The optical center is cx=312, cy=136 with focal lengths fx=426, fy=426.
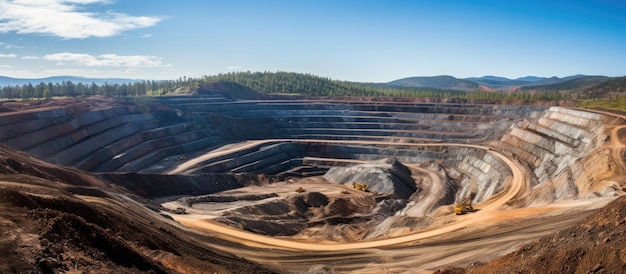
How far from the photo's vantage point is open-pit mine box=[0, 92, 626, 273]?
828 inches

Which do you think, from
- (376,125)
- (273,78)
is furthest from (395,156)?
(273,78)

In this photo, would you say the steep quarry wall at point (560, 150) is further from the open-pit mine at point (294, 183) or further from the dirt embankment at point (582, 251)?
the dirt embankment at point (582, 251)

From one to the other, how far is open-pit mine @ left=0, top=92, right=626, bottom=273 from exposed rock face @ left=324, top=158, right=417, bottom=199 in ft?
1.29

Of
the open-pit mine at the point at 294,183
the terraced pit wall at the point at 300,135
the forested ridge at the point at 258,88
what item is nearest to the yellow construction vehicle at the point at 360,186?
the open-pit mine at the point at 294,183

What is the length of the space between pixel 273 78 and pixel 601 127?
151194 millimetres

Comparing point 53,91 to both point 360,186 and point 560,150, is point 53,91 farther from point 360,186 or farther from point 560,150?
point 560,150

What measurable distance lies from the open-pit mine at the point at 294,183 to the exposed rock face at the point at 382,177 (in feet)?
1.29

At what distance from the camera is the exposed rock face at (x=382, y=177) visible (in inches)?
2562

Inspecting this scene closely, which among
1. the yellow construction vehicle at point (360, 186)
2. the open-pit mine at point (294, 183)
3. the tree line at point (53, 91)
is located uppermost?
the tree line at point (53, 91)

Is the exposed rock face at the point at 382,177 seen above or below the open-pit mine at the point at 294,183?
below

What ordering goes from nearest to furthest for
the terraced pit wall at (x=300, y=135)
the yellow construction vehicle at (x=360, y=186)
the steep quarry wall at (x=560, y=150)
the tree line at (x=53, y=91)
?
the steep quarry wall at (x=560, y=150)
the terraced pit wall at (x=300, y=135)
the yellow construction vehicle at (x=360, y=186)
the tree line at (x=53, y=91)

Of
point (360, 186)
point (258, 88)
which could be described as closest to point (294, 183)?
point (360, 186)

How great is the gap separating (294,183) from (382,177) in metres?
15.9

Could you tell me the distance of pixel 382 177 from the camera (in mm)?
67375
